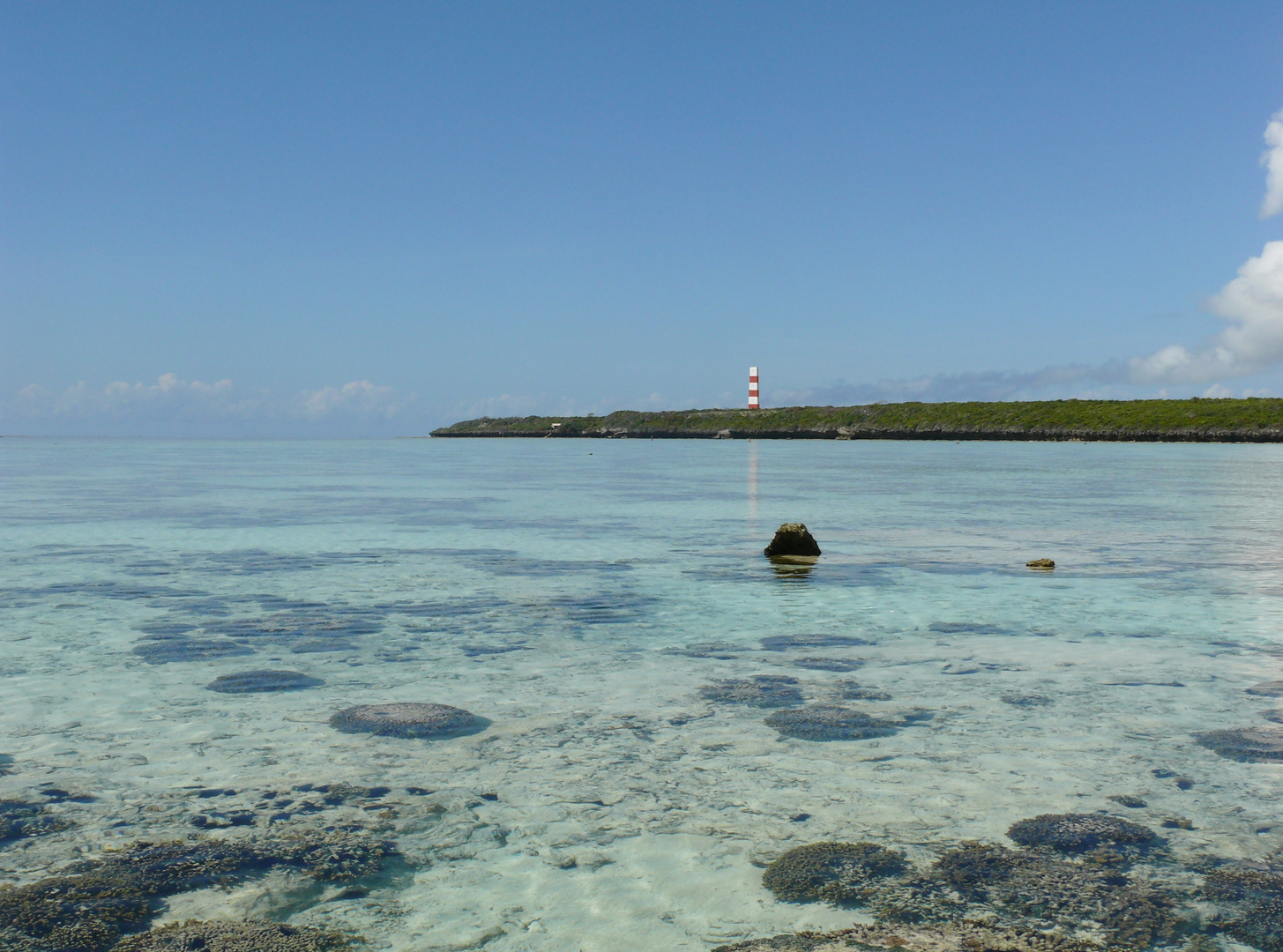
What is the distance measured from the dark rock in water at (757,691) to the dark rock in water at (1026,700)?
1343mm

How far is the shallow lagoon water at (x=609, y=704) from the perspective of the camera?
4078mm

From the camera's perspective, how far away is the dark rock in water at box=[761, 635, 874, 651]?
324 inches

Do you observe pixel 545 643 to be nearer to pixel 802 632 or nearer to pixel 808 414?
pixel 802 632

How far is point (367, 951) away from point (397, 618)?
239 inches

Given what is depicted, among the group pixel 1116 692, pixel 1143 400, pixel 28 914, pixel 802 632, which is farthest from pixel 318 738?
pixel 1143 400

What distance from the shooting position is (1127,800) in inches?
188

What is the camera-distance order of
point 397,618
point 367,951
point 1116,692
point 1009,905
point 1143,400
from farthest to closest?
1. point 1143,400
2. point 397,618
3. point 1116,692
4. point 1009,905
5. point 367,951

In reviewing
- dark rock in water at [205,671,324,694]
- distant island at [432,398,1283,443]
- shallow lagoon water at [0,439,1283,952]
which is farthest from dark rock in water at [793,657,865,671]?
distant island at [432,398,1283,443]

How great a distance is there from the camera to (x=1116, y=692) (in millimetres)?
6758

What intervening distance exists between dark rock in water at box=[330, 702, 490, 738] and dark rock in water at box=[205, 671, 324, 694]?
77 centimetres

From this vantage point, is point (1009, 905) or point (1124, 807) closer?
point (1009, 905)

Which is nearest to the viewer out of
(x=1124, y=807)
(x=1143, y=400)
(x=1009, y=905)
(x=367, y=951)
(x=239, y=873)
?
(x=367, y=951)

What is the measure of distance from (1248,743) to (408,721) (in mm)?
4791

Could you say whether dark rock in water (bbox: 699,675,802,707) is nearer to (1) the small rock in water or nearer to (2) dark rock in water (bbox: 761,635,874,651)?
(2) dark rock in water (bbox: 761,635,874,651)
